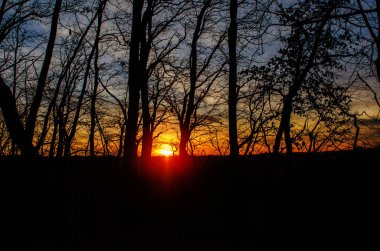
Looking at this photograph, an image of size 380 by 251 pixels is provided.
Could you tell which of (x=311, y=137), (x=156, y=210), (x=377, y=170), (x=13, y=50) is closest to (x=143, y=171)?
(x=156, y=210)

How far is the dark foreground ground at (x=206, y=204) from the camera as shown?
9.79 metres

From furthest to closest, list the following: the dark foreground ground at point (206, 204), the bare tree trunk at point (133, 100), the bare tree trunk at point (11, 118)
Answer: the bare tree trunk at point (133, 100), the dark foreground ground at point (206, 204), the bare tree trunk at point (11, 118)

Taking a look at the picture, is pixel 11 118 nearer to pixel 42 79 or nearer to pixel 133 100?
pixel 133 100

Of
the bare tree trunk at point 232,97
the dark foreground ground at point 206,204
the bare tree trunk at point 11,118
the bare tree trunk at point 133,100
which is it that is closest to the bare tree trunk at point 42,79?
the dark foreground ground at point 206,204

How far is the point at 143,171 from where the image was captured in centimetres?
1380

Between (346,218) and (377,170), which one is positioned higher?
(377,170)

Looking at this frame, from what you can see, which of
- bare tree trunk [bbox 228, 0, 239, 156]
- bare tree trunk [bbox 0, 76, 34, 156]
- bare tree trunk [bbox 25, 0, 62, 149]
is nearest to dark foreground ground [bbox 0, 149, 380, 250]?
bare tree trunk [bbox 228, 0, 239, 156]

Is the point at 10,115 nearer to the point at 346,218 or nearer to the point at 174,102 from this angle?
the point at 346,218

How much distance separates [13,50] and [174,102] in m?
12.8

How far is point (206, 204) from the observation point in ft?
42.6

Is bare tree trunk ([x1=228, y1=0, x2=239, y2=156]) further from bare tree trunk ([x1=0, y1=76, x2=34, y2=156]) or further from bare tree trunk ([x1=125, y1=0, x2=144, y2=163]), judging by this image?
bare tree trunk ([x1=0, y1=76, x2=34, y2=156])

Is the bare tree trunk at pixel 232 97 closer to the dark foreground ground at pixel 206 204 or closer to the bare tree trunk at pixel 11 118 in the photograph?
the dark foreground ground at pixel 206 204

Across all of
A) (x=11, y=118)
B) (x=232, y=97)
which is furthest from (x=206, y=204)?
(x=11, y=118)

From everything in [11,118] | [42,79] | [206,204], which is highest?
[42,79]
